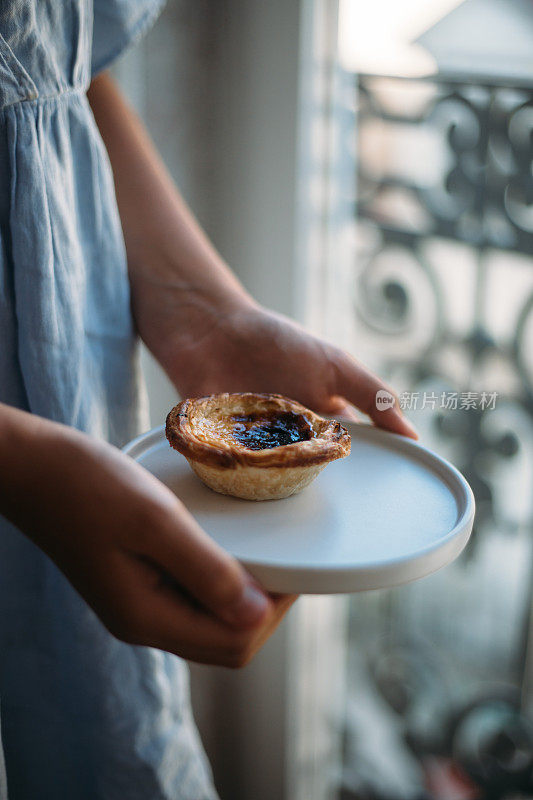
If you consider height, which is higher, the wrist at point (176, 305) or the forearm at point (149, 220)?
the forearm at point (149, 220)

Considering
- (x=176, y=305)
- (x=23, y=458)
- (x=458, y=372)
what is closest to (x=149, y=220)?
(x=176, y=305)

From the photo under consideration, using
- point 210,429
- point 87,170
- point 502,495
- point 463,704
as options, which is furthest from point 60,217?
point 463,704

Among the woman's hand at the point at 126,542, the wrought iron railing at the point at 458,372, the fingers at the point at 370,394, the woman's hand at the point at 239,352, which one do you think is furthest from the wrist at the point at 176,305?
the wrought iron railing at the point at 458,372

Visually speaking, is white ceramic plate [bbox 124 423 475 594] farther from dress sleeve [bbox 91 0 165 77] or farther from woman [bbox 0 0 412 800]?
dress sleeve [bbox 91 0 165 77]

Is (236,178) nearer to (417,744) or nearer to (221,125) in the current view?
(221,125)

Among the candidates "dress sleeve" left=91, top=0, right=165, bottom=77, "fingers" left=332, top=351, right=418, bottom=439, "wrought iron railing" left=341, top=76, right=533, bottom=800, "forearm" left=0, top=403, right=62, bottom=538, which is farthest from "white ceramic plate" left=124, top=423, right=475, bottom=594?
"wrought iron railing" left=341, top=76, right=533, bottom=800

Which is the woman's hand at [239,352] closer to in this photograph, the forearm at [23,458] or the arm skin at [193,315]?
the arm skin at [193,315]

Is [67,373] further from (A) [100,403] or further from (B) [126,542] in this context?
(B) [126,542]
